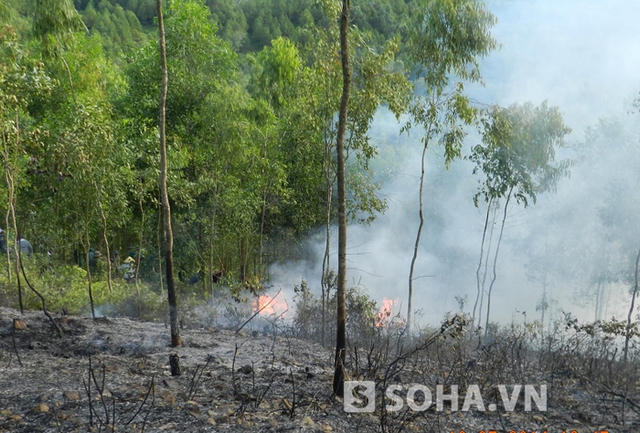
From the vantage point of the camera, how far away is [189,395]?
6195 millimetres

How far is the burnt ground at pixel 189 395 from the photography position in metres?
5.39

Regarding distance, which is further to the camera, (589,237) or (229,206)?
(589,237)

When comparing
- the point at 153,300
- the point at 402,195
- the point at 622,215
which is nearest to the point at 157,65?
the point at 153,300

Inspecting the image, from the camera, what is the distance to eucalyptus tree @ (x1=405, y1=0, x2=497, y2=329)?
13.5 meters

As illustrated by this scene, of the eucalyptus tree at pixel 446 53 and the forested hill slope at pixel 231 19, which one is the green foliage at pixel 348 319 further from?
the forested hill slope at pixel 231 19

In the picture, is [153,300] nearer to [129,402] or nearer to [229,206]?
[229,206]

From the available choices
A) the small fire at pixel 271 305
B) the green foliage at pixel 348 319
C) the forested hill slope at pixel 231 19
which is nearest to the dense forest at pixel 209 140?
the green foliage at pixel 348 319

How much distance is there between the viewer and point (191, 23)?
17.0 metres

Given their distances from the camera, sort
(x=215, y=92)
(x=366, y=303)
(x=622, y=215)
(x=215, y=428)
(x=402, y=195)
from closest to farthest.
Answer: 1. (x=215, y=428)
2. (x=366, y=303)
3. (x=215, y=92)
4. (x=622, y=215)
5. (x=402, y=195)

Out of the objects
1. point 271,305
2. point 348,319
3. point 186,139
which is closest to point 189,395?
point 348,319

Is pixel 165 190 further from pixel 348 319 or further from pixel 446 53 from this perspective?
pixel 446 53

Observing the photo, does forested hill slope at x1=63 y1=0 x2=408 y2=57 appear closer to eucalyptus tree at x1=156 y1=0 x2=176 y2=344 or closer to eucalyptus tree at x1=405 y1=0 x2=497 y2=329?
eucalyptus tree at x1=405 y1=0 x2=497 y2=329

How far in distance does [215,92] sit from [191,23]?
212cm

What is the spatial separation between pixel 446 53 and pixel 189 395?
10594 mm
